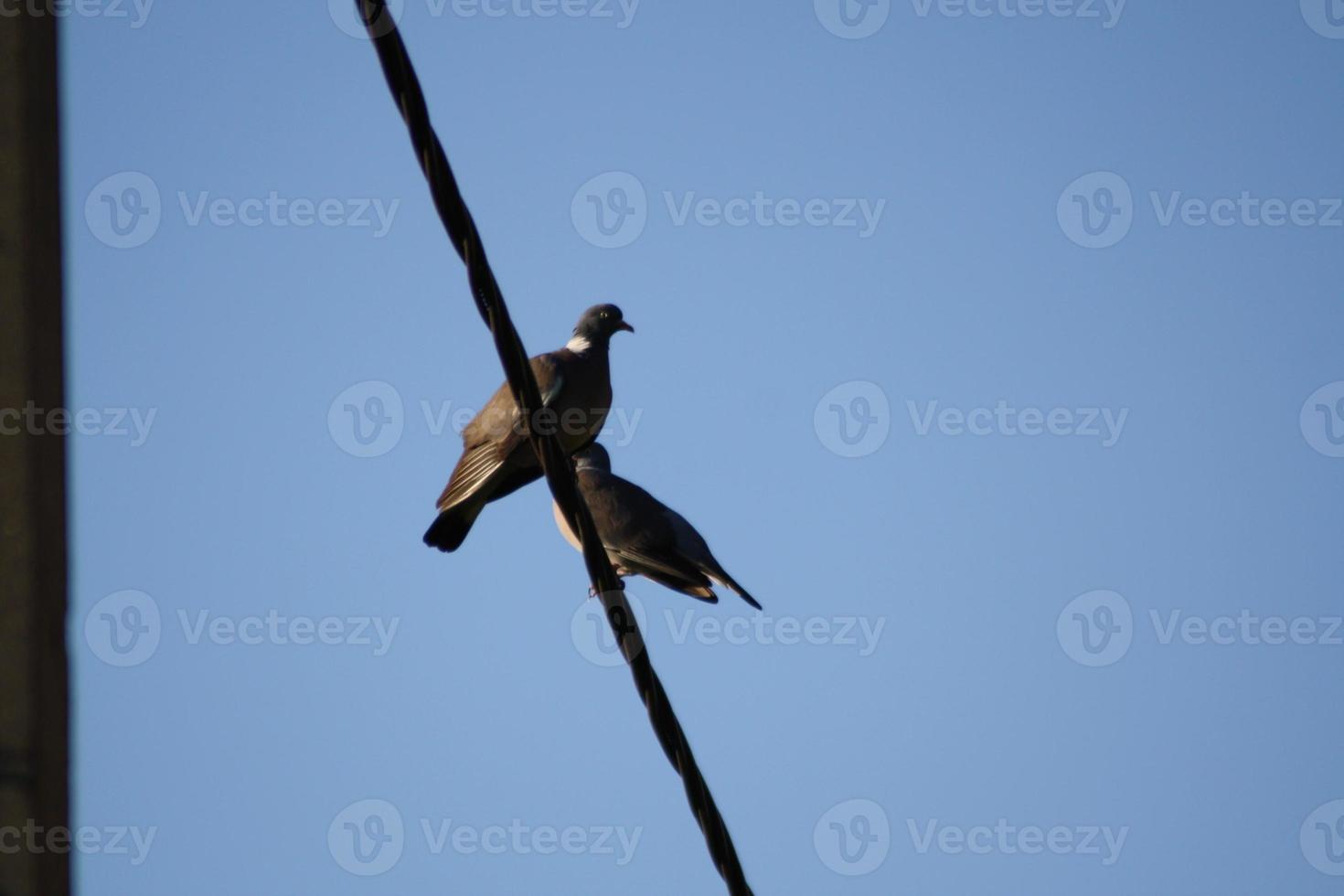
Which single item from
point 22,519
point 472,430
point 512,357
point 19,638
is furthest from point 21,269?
point 472,430

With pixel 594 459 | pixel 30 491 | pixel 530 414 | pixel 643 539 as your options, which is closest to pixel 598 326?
pixel 643 539

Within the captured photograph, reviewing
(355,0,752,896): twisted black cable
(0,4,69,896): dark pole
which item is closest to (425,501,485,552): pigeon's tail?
(355,0,752,896): twisted black cable

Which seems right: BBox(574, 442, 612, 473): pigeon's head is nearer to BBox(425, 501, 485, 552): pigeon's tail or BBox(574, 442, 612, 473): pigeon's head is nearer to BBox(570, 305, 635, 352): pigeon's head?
BBox(570, 305, 635, 352): pigeon's head

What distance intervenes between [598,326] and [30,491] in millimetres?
4448

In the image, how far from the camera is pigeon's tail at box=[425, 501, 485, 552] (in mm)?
4867

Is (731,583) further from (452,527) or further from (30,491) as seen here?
(30,491)

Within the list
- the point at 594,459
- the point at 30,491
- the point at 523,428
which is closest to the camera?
the point at 30,491

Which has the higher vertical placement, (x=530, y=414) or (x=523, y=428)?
(x=523, y=428)

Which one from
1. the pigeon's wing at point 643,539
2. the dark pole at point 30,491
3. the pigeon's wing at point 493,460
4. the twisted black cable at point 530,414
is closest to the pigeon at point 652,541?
the pigeon's wing at point 643,539

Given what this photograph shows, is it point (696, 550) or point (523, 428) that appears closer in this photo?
point (523, 428)

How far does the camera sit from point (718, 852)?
8.59 ft

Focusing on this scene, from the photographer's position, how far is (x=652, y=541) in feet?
22.0

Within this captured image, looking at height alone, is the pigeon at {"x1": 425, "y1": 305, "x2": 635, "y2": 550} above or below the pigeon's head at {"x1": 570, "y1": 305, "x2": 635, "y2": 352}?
below

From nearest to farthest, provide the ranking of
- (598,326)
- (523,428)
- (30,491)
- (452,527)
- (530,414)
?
(30,491)
(530,414)
(523,428)
(452,527)
(598,326)
